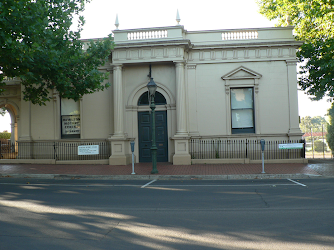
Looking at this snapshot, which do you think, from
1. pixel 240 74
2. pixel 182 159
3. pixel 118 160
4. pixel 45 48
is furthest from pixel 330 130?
pixel 45 48

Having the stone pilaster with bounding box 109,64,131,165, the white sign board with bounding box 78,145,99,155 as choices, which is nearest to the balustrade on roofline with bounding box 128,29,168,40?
the stone pilaster with bounding box 109,64,131,165

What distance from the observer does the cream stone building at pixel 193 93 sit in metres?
17.0

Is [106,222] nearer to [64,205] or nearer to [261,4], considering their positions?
[64,205]

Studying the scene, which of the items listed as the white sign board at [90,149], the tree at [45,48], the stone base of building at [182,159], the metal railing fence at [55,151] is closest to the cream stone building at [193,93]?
the metal railing fence at [55,151]

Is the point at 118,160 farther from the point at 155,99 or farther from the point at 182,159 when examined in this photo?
the point at 155,99

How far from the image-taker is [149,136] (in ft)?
58.3

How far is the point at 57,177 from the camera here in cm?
1298

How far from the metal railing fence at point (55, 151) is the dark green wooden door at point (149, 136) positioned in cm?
191

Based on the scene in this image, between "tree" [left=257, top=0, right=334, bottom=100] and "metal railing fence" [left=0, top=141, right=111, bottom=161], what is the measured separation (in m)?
12.7

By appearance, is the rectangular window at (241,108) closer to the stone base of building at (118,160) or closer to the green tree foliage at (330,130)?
the stone base of building at (118,160)

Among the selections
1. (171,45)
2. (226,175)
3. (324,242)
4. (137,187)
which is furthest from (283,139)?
(324,242)

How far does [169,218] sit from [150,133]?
11.9 m

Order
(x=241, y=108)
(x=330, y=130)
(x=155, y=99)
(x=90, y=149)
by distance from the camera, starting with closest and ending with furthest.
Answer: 1. (x=90, y=149)
2. (x=241, y=108)
3. (x=155, y=99)
4. (x=330, y=130)

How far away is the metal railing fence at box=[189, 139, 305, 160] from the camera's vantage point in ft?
55.6
